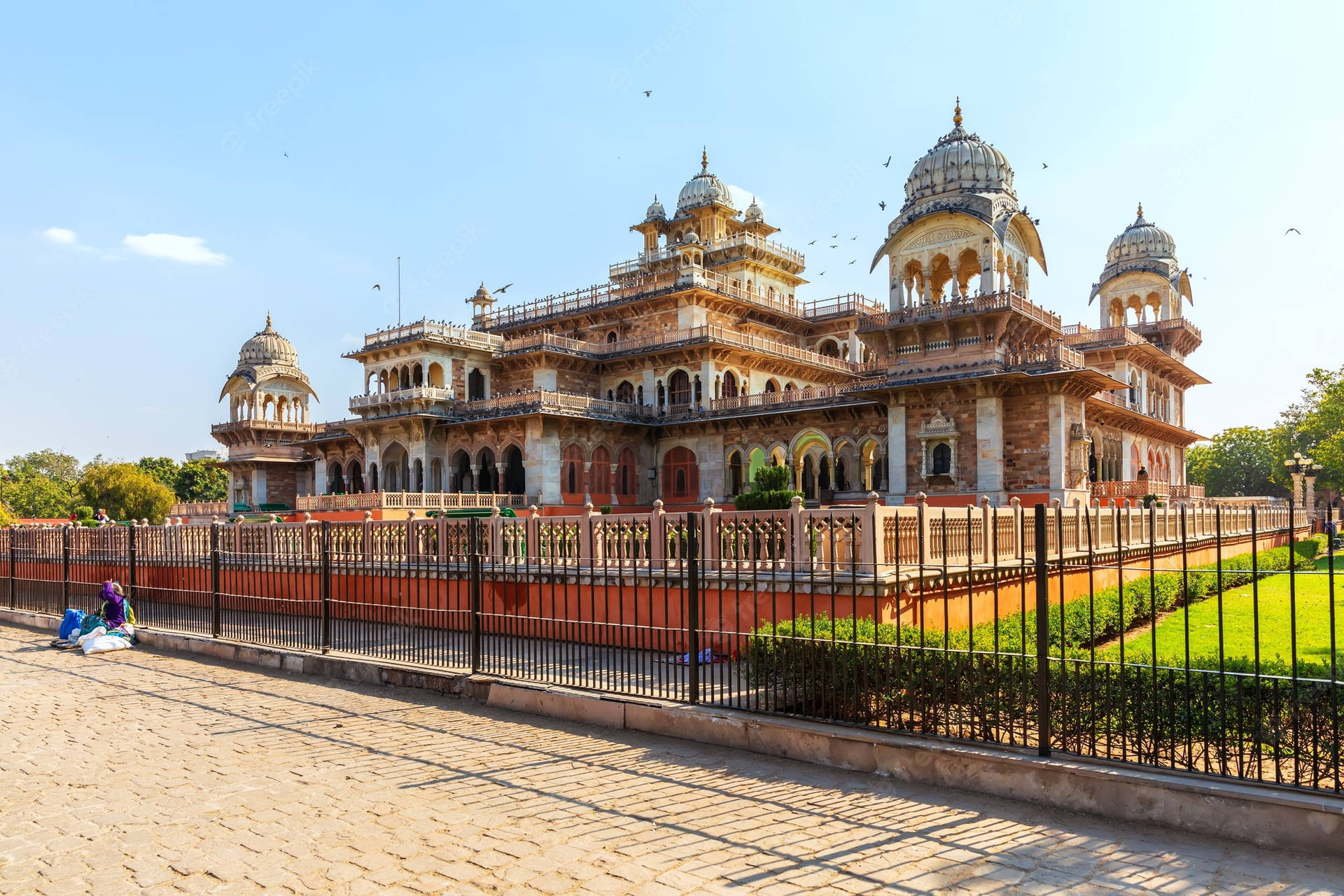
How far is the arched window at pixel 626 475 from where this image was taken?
3528 centimetres

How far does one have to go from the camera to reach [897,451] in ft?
88.3

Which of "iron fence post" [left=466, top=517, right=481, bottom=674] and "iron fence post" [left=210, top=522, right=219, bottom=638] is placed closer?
"iron fence post" [left=466, top=517, right=481, bottom=674]

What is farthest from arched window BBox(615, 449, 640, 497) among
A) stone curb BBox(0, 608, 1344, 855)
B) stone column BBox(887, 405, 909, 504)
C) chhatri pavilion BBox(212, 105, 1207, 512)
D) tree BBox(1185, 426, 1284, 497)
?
tree BBox(1185, 426, 1284, 497)

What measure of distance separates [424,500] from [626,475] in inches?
325

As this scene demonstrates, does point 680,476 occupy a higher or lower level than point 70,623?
higher

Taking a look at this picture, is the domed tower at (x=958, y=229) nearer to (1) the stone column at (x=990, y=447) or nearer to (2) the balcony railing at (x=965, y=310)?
(2) the balcony railing at (x=965, y=310)

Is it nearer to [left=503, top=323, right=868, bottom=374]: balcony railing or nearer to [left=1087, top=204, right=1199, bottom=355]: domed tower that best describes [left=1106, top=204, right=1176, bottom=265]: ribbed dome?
[left=1087, top=204, right=1199, bottom=355]: domed tower

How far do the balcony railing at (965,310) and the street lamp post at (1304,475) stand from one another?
8.09 metres

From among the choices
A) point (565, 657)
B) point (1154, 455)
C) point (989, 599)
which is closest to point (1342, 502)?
point (1154, 455)

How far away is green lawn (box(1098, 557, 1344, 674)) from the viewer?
950cm

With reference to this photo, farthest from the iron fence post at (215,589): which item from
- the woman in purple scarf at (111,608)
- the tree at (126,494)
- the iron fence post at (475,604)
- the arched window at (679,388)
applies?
the tree at (126,494)

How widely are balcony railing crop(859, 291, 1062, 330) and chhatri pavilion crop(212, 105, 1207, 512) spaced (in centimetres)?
8

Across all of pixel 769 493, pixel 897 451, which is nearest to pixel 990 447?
pixel 897 451

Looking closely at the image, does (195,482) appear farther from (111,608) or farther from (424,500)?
(111,608)
